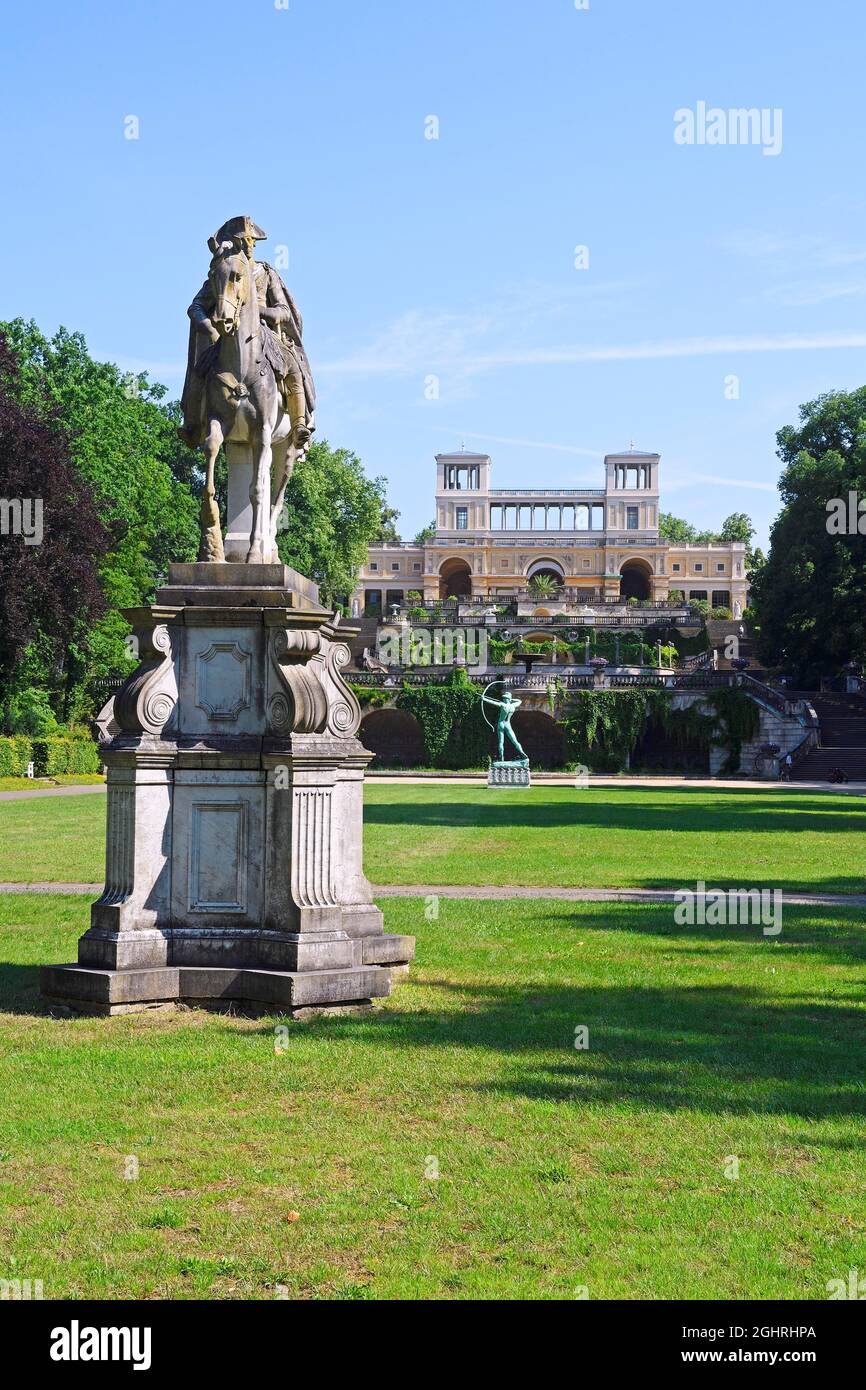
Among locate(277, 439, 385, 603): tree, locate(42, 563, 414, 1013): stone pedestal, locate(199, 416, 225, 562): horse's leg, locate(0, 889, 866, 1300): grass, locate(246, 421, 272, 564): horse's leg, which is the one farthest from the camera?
locate(277, 439, 385, 603): tree

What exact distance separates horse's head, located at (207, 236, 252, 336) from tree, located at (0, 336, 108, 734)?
2791 centimetres

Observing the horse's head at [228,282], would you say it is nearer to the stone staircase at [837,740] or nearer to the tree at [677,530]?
the stone staircase at [837,740]

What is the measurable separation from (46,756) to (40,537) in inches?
479

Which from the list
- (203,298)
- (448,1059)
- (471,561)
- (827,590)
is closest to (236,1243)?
(448,1059)

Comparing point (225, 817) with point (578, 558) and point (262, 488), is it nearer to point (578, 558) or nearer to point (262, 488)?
point (262, 488)

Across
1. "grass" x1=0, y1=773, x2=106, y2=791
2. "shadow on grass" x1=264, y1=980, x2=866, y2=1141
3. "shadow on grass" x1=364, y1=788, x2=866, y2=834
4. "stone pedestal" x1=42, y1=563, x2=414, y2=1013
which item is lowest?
"grass" x1=0, y1=773, x2=106, y2=791

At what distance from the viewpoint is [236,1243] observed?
15.5ft

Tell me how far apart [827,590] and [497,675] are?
2064 centimetres

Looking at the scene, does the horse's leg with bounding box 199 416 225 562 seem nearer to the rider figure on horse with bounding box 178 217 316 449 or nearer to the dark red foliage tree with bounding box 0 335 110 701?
the rider figure on horse with bounding box 178 217 316 449

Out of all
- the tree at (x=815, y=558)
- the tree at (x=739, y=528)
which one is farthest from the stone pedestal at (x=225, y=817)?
the tree at (x=739, y=528)

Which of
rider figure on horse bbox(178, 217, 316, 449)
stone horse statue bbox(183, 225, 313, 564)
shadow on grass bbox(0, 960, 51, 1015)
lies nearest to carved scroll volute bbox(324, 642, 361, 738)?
stone horse statue bbox(183, 225, 313, 564)

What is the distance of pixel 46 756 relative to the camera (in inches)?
1857

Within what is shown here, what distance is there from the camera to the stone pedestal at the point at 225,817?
8.59m

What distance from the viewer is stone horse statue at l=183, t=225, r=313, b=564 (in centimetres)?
944
